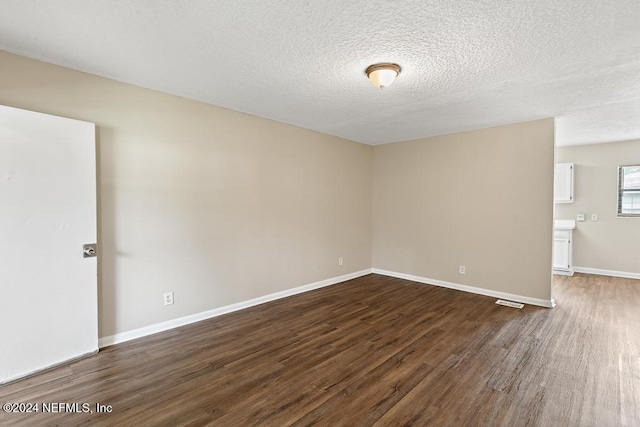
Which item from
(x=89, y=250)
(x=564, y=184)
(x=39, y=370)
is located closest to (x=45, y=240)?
(x=89, y=250)

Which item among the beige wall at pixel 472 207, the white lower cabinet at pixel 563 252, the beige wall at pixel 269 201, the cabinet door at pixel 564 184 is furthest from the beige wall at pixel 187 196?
the cabinet door at pixel 564 184

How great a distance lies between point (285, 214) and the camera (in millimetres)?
4336

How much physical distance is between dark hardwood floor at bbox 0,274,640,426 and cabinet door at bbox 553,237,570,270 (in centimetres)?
199

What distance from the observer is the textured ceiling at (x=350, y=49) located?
179 cm

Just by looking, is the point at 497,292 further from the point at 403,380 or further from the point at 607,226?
the point at 607,226

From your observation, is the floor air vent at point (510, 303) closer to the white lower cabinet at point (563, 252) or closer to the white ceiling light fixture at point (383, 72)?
the white lower cabinet at point (563, 252)

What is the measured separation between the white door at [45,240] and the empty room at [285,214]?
14mm

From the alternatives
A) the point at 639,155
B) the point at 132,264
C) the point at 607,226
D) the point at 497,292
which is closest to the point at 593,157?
the point at 639,155

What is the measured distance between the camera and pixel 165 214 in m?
3.15

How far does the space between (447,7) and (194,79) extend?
225 centimetres

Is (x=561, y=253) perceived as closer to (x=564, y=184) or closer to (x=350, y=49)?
(x=564, y=184)

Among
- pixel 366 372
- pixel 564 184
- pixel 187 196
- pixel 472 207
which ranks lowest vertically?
pixel 366 372

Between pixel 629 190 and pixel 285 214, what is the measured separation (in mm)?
6387

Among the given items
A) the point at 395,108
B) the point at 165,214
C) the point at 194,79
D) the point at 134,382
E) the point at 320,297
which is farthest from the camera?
the point at 320,297
